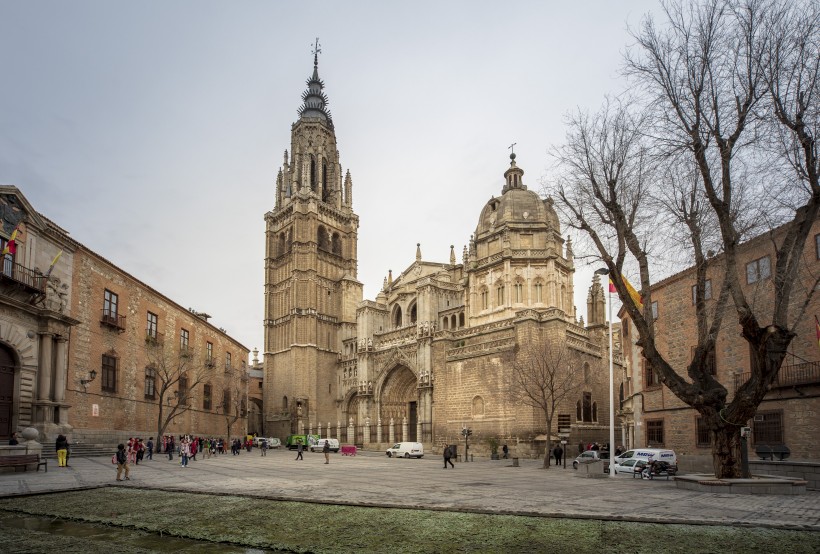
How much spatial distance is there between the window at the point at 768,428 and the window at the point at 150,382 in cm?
3083

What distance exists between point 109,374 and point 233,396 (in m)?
20.7

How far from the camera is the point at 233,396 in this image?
166 feet

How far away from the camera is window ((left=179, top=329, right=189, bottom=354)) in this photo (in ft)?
129

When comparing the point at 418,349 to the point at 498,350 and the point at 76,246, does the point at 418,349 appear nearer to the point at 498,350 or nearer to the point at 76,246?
the point at 498,350

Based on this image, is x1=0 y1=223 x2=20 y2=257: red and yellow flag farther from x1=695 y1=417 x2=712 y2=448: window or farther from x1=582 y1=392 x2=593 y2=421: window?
x1=582 y1=392 x2=593 y2=421: window

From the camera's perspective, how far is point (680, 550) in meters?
8.01

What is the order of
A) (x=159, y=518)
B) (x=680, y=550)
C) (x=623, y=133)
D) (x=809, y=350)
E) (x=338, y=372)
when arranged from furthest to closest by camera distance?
(x=338, y=372), (x=809, y=350), (x=623, y=133), (x=159, y=518), (x=680, y=550)

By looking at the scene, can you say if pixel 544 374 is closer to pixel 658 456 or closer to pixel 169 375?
pixel 658 456

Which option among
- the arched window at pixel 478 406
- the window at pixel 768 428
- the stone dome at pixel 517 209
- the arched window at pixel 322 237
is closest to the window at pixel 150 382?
the arched window at pixel 478 406

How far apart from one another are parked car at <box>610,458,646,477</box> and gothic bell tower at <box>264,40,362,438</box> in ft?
131

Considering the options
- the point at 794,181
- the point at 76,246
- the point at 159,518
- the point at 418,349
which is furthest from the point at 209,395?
the point at 794,181

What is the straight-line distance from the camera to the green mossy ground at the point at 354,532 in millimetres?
8383

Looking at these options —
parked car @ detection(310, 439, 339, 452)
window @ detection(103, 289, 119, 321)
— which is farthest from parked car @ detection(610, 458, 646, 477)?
parked car @ detection(310, 439, 339, 452)

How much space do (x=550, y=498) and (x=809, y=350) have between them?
46.0 feet
